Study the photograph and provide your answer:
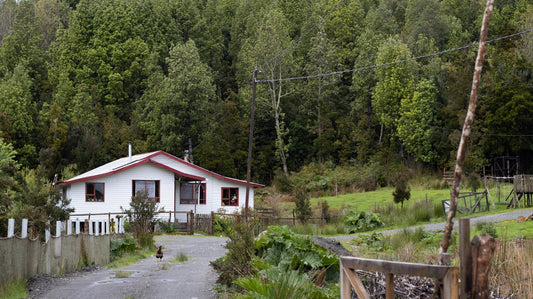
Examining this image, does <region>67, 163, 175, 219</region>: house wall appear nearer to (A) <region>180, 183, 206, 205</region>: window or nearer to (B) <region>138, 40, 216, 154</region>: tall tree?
(A) <region>180, 183, 206, 205</region>: window

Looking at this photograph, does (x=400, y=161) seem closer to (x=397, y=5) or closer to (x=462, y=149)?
(x=397, y=5)

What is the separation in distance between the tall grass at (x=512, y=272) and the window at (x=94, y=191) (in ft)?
117

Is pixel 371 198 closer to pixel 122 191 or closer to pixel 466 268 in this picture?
pixel 122 191

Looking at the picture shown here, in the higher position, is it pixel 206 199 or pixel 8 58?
pixel 8 58

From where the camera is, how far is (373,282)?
31.7 ft

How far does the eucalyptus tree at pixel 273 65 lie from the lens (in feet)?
214

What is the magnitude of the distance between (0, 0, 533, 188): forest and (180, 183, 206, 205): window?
11.2 m

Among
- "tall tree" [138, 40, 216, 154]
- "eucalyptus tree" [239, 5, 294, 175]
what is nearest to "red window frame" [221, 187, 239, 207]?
"tall tree" [138, 40, 216, 154]

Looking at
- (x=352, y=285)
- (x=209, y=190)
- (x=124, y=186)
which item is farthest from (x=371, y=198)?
(x=352, y=285)

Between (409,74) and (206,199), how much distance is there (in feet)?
84.0

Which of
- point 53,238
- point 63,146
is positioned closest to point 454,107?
point 63,146

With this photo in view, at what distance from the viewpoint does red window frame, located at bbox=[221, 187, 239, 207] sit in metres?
48.1

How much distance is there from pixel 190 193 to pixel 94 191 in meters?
7.70

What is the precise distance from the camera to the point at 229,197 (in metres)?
48.0
